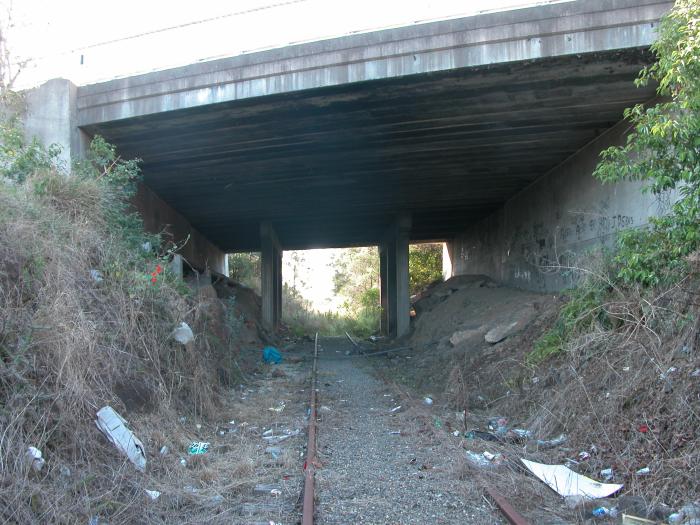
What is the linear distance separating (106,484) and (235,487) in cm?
120

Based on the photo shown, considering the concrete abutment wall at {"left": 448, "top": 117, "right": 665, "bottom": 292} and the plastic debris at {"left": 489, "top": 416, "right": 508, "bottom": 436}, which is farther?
the concrete abutment wall at {"left": 448, "top": 117, "right": 665, "bottom": 292}

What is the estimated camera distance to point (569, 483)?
18.3 feet

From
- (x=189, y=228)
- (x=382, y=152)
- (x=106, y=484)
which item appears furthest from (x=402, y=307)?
(x=106, y=484)

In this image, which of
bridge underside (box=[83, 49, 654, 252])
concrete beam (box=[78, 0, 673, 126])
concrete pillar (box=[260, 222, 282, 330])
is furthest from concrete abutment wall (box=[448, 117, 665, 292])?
concrete pillar (box=[260, 222, 282, 330])

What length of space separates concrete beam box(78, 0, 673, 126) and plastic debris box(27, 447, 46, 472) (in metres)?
8.46

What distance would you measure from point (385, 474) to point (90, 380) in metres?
3.25

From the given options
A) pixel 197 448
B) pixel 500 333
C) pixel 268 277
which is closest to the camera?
pixel 197 448

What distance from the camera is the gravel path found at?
5102 mm

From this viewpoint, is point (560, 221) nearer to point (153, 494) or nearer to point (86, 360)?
point (86, 360)

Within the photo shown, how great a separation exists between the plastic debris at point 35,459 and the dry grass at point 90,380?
0.05 metres

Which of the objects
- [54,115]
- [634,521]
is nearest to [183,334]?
[634,521]

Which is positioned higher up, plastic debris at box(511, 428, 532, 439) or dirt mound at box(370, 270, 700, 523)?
dirt mound at box(370, 270, 700, 523)

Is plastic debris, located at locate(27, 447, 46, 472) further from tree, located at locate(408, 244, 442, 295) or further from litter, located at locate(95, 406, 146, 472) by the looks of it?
tree, located at locate(408, 244, 442, 295)

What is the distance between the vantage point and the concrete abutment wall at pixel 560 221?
12.3 meters
